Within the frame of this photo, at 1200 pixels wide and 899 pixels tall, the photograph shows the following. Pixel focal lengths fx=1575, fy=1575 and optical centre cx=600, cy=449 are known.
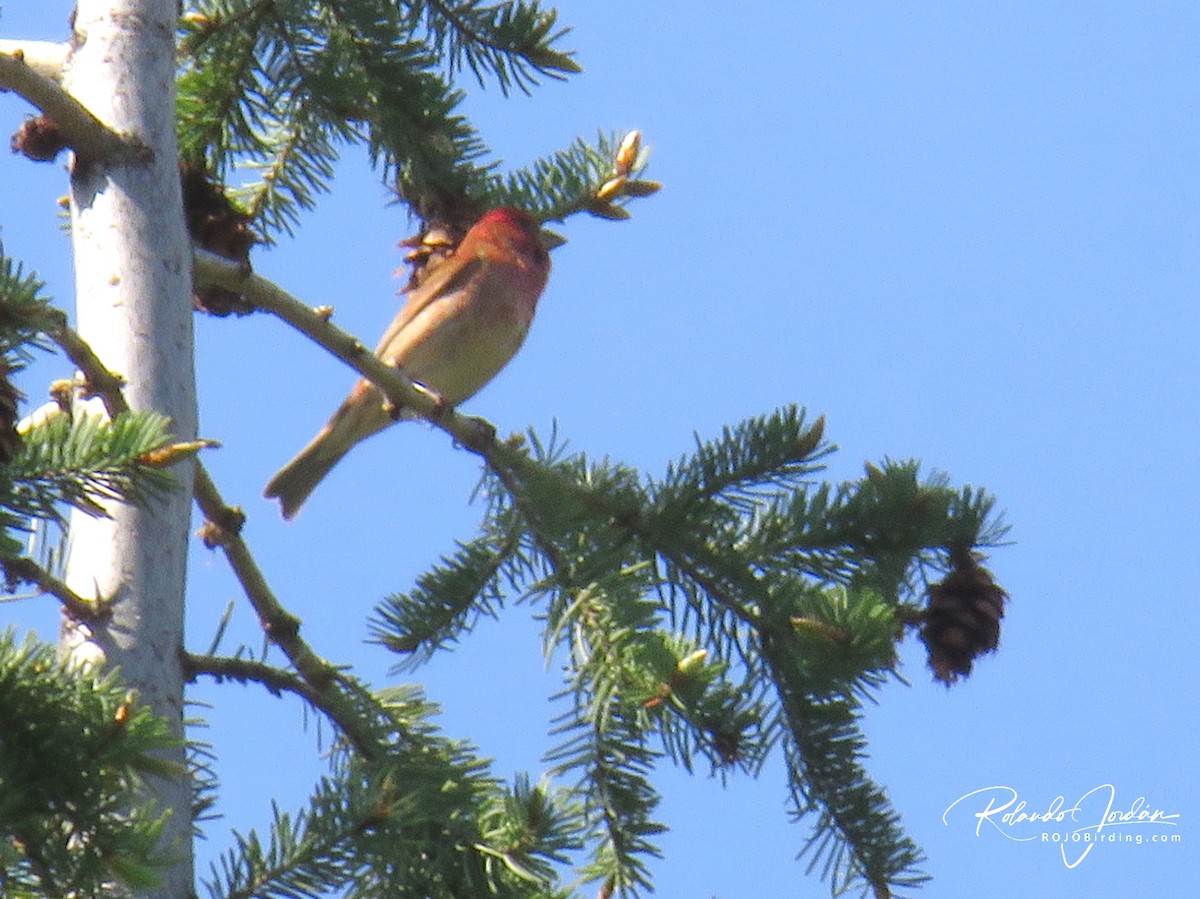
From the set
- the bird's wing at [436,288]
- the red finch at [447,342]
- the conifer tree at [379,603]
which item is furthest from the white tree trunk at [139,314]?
the red finch at [447,342]

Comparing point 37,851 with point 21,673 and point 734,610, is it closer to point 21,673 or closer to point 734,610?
point 21,673

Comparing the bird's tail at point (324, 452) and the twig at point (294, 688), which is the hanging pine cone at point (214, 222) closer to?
the twig at point (294, 688)

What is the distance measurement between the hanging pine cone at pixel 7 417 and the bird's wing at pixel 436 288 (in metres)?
2.95

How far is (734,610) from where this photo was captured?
110 inches

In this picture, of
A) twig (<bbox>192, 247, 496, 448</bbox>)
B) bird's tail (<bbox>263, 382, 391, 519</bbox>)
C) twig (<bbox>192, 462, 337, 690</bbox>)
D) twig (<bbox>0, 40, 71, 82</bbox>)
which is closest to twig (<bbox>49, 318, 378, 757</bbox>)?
twig (<bbox>192, 462, 337, 690</bbox>)

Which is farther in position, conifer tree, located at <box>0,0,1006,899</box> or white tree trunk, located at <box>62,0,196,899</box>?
white tree trunk, located at <box>62,0,196,899</box>

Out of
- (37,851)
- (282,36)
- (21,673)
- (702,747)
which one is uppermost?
(282,36)

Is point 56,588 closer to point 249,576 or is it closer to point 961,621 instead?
point 249,576

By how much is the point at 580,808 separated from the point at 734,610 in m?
0.51

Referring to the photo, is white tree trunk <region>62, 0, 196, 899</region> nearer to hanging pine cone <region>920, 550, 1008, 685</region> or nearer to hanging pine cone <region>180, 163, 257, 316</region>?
hanging pine cone <region>180, 163, 257, 316</region>

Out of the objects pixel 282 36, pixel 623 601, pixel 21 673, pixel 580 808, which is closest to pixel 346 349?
pixel 282 36

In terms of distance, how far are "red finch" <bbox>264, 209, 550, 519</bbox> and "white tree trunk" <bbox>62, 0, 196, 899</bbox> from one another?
218 centimetres

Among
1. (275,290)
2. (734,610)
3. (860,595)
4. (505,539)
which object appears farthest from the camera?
(275,290)

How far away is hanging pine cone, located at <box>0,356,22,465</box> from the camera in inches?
68.2
